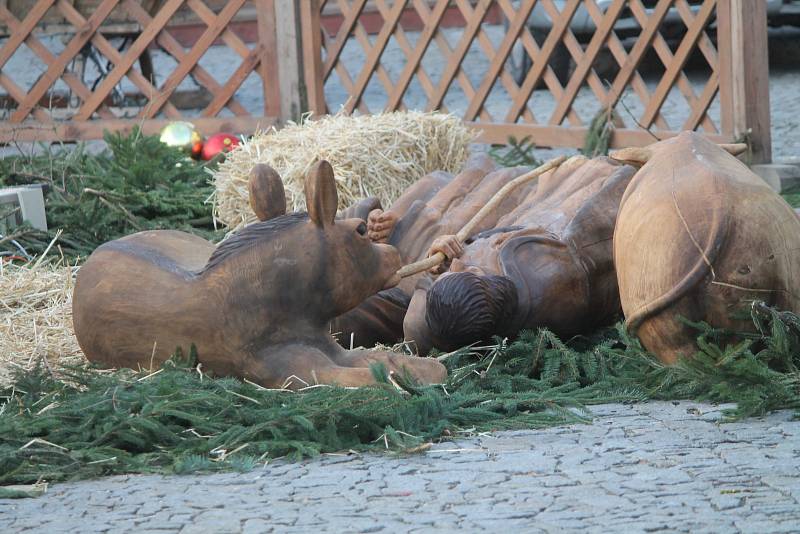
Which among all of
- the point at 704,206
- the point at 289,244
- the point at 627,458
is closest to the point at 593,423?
the point at 627,458

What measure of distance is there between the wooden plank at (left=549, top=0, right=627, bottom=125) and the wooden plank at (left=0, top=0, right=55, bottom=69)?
3468mm

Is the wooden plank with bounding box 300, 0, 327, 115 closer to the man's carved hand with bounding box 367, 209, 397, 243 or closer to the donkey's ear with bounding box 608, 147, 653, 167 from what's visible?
the man's carved hand with bounding box 367, 209, 397, 243

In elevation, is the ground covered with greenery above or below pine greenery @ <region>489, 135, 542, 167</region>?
below

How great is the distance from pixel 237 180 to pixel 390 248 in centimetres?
234

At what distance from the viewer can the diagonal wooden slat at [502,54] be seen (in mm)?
6930

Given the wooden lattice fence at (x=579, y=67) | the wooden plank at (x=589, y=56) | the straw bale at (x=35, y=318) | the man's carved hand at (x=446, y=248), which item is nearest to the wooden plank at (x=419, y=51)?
the wooden lattice fence at (x=579, y=67)

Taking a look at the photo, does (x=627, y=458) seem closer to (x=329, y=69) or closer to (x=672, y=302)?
(x=672, y=302)

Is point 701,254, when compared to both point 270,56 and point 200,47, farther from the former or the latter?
point 200,47

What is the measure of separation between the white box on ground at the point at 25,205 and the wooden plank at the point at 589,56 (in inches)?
119

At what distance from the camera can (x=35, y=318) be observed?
3.97 meters

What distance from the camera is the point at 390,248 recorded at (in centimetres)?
310

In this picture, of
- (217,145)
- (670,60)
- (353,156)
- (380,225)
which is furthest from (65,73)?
(380,225)

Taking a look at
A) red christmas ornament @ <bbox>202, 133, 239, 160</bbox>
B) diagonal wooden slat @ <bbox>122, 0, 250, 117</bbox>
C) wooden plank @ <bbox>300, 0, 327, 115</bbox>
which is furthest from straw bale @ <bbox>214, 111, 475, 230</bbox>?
diagonal wooden slat @ <bbox>122, 0, 250, 117</bbox>

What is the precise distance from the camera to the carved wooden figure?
111 inches
